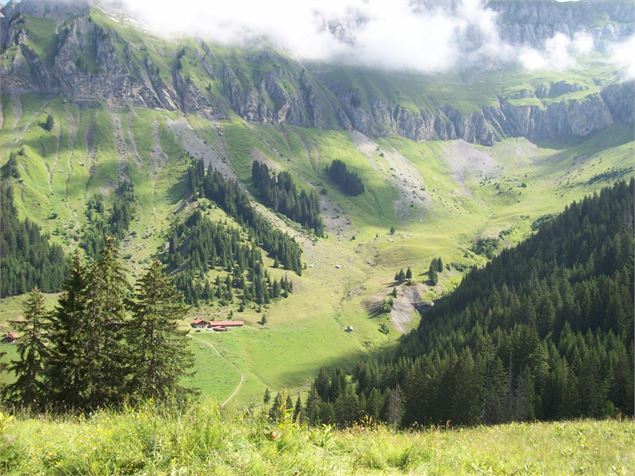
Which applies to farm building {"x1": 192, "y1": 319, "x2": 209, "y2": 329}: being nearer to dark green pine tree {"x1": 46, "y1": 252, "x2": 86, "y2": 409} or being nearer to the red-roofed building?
Answer: the red-roofed building

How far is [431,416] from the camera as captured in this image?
225 feet

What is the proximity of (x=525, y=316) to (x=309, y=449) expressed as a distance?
104747mm

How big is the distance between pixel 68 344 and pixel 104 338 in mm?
2279

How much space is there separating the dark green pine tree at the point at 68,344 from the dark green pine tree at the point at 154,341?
364 cm

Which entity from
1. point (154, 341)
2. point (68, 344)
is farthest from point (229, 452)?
point (154, 341)

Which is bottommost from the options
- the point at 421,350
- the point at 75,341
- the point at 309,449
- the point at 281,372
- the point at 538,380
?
the point at 281,372

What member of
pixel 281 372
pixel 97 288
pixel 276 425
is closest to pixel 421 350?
pixel 281 372

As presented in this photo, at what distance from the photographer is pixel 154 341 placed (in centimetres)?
3616

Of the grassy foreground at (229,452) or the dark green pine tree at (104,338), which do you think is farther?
the dark green pine tree at (104,338)

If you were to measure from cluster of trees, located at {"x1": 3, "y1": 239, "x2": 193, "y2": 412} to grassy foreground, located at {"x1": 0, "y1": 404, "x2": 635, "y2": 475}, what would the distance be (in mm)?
22264

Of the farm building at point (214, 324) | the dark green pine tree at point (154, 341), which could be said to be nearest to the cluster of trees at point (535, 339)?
the dark green pine tree at point (154, 341)

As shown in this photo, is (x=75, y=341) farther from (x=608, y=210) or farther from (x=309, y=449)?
(x=608, y=210)

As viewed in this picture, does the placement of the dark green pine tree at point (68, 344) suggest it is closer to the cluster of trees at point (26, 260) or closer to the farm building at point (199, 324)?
the farm building at point (199, 324)

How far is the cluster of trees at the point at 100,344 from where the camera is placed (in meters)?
Result: 33.2
